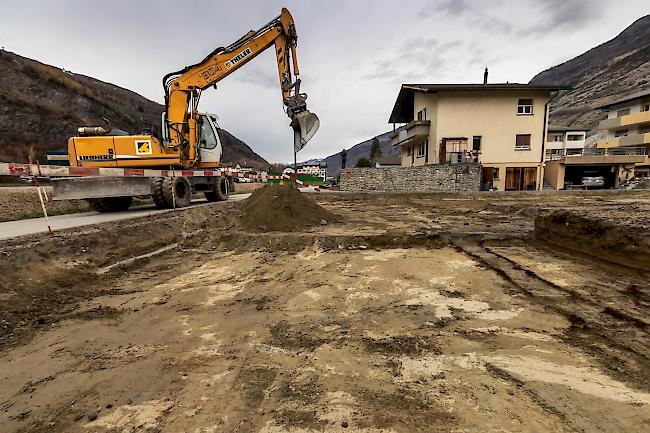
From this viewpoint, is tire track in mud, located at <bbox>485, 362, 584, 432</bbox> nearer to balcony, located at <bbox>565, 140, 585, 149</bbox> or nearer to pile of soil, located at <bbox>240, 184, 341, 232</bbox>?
pile of soil, located at <bbox>240, 184, 341, 232</bbox>

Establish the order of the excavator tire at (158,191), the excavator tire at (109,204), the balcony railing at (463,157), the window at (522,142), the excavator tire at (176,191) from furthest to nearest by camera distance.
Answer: the window at (522,142), the balcony railing at (463,157), the excavator tire at (109,204), the excavator tire at (176,191), the excavator tire at (158,191)

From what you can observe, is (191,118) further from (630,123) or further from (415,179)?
(630,123)

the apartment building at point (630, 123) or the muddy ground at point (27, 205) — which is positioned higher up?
the apartment building at point (630, 123)

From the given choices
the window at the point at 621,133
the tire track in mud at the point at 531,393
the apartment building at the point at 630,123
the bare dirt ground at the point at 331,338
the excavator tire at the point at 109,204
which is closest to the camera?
the tire track in mud at the point at 531,393

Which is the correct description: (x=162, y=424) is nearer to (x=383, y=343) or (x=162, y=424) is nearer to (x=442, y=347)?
(x=383, y=343)

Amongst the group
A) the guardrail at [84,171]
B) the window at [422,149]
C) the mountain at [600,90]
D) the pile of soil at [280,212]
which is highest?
the mountain at [600,90]

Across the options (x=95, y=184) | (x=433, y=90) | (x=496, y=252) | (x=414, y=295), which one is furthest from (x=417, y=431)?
(x=433, y=90)

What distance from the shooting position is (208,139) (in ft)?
39.0

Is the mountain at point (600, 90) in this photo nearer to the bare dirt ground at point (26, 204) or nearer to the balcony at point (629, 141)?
the balcony at point (629, 141)

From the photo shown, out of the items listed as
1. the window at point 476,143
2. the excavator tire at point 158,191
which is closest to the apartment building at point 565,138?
the window at point 476,143

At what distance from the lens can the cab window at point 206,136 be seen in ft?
38.2

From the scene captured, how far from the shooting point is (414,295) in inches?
155

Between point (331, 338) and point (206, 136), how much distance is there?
10703mm

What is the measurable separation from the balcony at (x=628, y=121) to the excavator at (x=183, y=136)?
149ft
